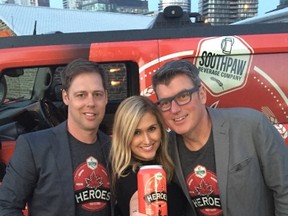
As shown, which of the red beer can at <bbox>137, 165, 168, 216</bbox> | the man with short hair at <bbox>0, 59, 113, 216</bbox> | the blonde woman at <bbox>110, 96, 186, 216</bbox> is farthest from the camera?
the blonde woman at <bbox>110, 96, 186, 216</bbox>

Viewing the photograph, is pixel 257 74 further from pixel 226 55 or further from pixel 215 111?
pixel 215 111

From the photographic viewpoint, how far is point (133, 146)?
1.96 metres

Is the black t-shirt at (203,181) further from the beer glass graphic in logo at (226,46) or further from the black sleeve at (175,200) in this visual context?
the beer glass graphic in logo at (226,46)

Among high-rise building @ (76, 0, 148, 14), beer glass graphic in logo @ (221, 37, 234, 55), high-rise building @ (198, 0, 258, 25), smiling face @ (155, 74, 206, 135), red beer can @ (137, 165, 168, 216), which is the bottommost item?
red beer can @ (137, 165, 168, 216)

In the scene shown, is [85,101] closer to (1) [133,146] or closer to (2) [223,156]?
(1) [133,146]

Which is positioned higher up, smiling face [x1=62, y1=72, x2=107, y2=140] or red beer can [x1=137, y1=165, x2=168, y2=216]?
smiling face [x1=62, y1=72, x2=107, y2=140]

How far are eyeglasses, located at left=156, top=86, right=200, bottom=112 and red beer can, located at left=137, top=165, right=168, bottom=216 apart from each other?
452 mm

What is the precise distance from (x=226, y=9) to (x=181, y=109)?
304 inches

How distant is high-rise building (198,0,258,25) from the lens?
8.01 m

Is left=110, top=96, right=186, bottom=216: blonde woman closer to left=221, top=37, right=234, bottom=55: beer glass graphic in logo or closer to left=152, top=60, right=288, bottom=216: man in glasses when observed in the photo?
left=152, top=60, right=288, bottom=216: man in glasses

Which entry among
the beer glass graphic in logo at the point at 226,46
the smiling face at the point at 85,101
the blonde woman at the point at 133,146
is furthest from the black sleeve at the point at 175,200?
the beer glass graphic in logo at the point at 226,46

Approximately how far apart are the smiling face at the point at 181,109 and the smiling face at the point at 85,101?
12.4 inches

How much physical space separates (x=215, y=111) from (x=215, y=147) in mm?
211

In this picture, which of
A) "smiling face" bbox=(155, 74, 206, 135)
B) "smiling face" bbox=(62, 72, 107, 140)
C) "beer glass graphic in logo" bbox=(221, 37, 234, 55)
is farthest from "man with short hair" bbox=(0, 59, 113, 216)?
"beer glass graphic in logo" bbox=(221, 37, 234, 55)
